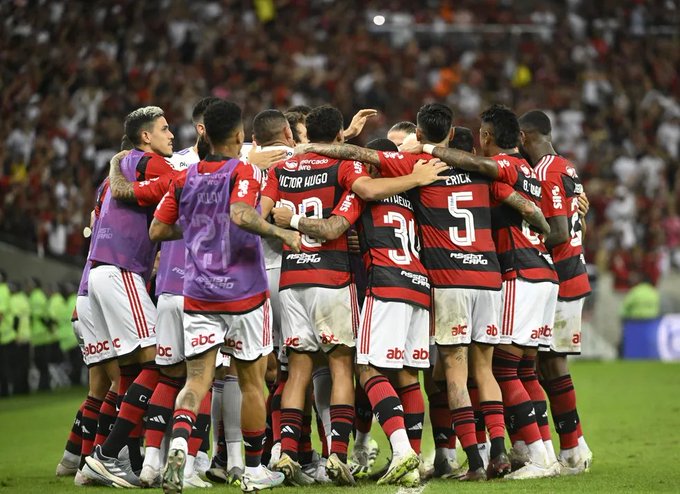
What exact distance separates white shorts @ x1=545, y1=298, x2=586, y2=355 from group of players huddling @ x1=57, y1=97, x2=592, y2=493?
16 mm

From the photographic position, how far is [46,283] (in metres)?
21.2

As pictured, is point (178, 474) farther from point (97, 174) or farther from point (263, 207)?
point (97, 174)

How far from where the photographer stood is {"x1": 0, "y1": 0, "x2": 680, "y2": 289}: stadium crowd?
85.0 feet

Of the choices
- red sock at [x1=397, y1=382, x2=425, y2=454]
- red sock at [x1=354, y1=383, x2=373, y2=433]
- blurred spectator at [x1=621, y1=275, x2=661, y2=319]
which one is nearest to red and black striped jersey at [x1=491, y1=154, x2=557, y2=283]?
red sock at [x1=397, y1=382, x2=425, y2=454]

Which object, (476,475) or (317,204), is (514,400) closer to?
(476,475)

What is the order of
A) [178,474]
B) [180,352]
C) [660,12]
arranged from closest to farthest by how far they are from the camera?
1. [178,474]
2. [180,352]
3. [660,12]

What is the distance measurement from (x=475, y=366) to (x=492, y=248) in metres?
0.89

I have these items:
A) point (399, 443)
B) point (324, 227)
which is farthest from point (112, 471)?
point (324, 227)

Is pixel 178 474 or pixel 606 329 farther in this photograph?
pixel 606 329

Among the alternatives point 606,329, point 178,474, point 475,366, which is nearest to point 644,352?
point 606,329

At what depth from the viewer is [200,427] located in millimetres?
8969

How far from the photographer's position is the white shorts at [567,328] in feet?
32.5

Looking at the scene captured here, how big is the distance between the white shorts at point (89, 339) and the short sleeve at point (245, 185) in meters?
2.06

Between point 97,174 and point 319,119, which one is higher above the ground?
point 97,174
